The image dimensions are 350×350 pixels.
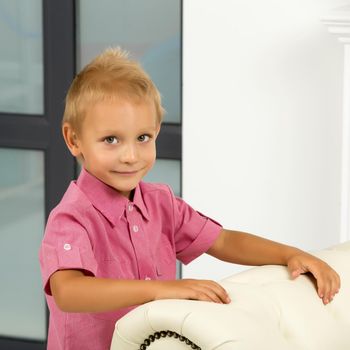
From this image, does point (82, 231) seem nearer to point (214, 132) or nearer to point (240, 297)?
point (240, 297)

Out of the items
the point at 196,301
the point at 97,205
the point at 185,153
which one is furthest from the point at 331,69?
the point at 196,301

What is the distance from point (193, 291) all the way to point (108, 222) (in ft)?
1.16

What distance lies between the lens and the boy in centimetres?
188

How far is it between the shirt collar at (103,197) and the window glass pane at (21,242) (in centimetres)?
147

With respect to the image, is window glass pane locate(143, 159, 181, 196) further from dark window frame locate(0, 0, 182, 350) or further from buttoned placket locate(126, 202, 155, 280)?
buttoned placket locate(126, 202, 155, 280)

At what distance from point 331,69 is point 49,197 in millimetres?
1106

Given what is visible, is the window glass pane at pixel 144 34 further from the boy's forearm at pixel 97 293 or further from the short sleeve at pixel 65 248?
the boy's forearm at pixel 97 293

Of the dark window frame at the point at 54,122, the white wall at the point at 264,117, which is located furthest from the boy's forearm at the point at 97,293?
the dark window frame at the point at 54,122

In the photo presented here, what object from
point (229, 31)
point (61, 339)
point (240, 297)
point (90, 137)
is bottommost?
point (61, 339)

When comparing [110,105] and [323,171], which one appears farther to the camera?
[323,171]

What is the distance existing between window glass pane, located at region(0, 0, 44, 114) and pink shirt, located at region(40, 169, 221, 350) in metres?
1.37

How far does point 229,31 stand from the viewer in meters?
2.88

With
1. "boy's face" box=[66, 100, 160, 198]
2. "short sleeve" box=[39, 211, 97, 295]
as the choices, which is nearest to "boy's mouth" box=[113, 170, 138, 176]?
"boy's face" box=[66, 100, 160, 198]

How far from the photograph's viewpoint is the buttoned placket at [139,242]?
80.3 inches
